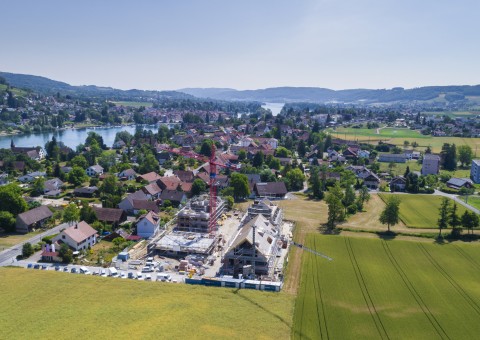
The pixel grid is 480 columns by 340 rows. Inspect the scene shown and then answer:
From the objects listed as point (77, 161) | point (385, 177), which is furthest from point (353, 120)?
point (77, 161)

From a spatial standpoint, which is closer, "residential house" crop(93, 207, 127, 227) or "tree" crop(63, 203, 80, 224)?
"tree" crop(63, 203, 80, 224)

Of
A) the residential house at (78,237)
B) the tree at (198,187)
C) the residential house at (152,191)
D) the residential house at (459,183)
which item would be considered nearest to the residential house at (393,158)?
the residential house at (459,183)

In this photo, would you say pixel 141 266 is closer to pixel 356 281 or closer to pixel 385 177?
pixel 356 281

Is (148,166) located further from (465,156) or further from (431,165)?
(465,156)

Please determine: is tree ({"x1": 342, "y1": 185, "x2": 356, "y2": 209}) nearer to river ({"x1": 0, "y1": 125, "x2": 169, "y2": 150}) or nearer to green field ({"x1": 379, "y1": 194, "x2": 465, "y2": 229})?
green field ({"x1": 379, "y1": 194, "x2": 465, "y2": 229})

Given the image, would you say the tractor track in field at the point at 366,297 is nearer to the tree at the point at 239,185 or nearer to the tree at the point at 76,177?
the tree at the point at 239,185

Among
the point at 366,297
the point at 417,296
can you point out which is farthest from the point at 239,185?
the point at 417,296

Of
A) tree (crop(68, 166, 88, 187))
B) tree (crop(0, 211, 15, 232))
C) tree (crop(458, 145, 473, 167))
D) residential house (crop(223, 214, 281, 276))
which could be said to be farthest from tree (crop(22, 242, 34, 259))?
tree (crop(458, 145, 473, 167))
